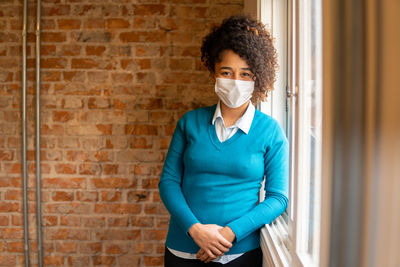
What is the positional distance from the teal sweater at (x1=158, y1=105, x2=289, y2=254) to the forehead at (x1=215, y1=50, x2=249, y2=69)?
8.4 inches

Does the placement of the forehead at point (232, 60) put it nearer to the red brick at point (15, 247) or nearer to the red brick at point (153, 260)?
the red brick at point (153, 260)

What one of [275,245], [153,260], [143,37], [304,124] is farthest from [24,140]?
[304,124]

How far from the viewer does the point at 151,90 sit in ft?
7.24

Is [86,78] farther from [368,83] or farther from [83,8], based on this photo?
[368,83]

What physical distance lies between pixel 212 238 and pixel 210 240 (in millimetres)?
10

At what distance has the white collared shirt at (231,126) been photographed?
4.31ft

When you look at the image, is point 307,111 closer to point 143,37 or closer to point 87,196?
point 143,37

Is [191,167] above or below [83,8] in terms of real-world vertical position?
below

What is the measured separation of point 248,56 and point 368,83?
827 millimetres

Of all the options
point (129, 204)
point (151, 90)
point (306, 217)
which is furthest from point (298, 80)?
point (129, 204)

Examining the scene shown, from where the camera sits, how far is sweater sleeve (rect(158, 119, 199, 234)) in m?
1.27

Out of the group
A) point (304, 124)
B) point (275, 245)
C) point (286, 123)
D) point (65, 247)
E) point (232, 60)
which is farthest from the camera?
point (65, 247)

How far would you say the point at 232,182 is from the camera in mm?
1300

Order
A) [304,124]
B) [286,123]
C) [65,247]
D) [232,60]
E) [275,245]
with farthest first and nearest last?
[65,247] → [286,123] → [232,60] → [275,245] → [304,124]
